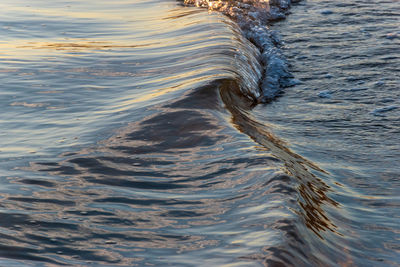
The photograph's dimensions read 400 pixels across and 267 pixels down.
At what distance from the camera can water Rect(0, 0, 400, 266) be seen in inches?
89.3

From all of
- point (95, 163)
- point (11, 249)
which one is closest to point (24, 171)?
point (95, 163)

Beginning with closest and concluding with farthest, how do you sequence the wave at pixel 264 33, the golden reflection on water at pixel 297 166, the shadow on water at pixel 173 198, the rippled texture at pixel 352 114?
1. the shadow on water at pixel 173 198
2. the golden reflection on water at pixel 297 166
3. the rippled texture at pixel 352 114
4. the wave at pixel 264 33

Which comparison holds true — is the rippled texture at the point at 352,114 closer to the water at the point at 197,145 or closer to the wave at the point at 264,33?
the water at the point at 197,145

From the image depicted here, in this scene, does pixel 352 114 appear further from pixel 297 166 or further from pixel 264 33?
pixel 264 33

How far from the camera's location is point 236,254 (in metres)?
2.04

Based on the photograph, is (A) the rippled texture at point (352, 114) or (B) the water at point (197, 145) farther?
(A) the rippled texture at point (352, 114)

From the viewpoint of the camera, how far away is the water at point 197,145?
7.44ft

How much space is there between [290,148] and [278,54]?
290cm

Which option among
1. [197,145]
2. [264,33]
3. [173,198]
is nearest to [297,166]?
[197,145]

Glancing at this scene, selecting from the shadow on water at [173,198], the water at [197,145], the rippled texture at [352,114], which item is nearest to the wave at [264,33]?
the water at [197,145]

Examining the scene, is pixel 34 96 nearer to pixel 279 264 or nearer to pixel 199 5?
pixel 279 264

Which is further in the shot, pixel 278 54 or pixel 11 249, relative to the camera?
pixel 278 54

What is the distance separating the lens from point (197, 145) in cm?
326

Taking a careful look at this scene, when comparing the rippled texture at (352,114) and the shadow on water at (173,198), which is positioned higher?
the shadow on water at (173,198)
